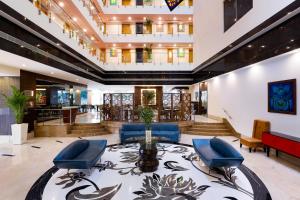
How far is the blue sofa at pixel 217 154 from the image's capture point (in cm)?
397

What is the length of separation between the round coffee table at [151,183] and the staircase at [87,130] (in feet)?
14.0

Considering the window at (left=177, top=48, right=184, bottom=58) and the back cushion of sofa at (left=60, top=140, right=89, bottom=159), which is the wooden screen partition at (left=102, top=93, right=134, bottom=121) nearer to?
the back cushion of sofa at (left=60, top=140, right=89, bottom=159)

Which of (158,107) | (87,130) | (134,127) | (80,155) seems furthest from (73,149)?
(158,107)

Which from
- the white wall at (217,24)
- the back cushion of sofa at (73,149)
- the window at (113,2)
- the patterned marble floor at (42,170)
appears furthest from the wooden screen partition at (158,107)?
the window at (113,2)

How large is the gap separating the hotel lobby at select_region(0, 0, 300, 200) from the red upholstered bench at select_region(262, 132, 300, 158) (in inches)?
1.2

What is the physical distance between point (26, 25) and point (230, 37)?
7.67m

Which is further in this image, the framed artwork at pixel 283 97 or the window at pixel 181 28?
the window at pixel 181 28

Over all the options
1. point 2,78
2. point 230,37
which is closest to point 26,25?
point 2,78

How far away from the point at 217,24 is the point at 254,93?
437 centimetres

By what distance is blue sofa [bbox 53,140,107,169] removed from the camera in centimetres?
393

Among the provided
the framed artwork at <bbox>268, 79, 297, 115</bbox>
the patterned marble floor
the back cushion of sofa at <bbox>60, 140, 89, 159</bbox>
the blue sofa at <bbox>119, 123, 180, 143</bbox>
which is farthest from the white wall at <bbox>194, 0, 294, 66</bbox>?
the back cushion of sofa at <bbox>60, 140, 89, 159</bbox>

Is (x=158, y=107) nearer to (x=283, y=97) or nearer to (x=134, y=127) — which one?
(x=134, y=127)

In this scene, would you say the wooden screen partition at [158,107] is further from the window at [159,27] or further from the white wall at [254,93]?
the window at [159,27]

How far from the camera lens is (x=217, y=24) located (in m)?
9.18
